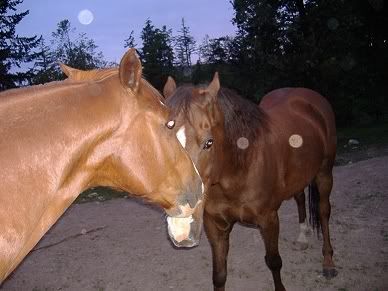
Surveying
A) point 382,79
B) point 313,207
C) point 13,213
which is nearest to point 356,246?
point 313,207

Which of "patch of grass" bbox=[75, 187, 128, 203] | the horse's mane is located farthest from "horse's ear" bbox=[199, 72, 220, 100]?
"patch of grass" bbox=[75, 187, 128, 203]

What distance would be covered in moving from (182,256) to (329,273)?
179cm

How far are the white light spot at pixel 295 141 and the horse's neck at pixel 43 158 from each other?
9.61ft

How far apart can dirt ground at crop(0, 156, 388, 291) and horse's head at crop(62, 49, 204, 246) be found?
2.68m

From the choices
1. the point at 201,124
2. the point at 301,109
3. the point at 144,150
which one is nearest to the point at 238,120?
the point at 201,124

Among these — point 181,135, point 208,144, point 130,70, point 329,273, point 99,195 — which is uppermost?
point 130,70

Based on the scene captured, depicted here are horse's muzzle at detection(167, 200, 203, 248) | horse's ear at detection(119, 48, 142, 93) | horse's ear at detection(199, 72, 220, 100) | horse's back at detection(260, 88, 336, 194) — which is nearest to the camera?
horse's ear at detection(119, 48, 142, 93)

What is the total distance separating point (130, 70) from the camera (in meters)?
1.45

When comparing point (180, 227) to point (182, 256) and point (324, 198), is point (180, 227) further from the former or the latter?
point (324, 198)

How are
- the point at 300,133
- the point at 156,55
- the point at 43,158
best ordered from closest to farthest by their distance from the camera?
the point at 43,158, the point at 300,133, the point at 156,55

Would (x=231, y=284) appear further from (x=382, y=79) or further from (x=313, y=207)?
(x=382, y=79)

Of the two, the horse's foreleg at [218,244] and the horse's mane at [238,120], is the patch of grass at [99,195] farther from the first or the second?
the horse's mane at [238,120]

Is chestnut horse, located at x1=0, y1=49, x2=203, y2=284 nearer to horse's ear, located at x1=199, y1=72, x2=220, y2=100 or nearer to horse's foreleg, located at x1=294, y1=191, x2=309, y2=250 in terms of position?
horse's ear, located at x1=199, y1=72, x2=220, y2=100

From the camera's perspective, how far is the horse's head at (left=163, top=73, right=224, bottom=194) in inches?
104
